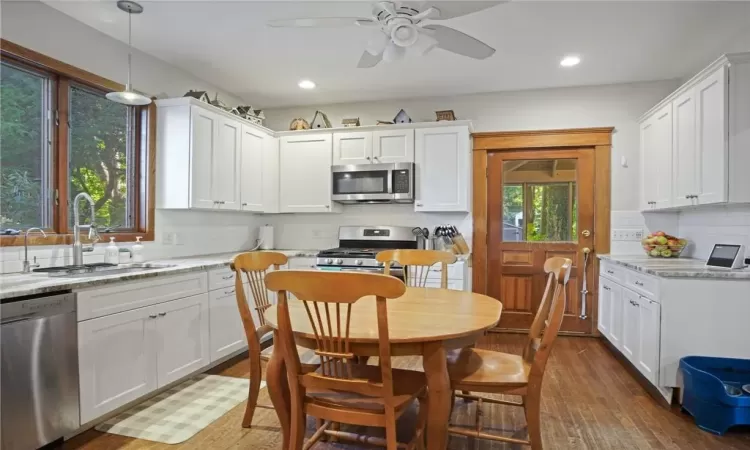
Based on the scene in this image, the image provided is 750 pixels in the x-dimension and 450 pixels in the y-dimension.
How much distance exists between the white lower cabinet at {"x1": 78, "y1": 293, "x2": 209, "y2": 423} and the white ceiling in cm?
194

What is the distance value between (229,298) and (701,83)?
12.5 ft

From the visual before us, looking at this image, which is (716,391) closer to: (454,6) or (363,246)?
(454,6)

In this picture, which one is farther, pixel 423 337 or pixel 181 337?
pixel 181 337

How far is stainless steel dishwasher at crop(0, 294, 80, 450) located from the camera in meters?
1.83

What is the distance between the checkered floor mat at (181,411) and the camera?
2.28m

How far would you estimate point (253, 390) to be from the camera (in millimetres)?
2316

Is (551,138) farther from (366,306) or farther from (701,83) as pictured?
(366,306)

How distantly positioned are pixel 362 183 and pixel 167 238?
1.91 meters

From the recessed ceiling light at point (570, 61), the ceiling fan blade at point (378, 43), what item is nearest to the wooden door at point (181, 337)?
the ceiling fan blade at point (378, 43)

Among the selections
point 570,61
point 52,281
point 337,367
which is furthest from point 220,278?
point 570,61

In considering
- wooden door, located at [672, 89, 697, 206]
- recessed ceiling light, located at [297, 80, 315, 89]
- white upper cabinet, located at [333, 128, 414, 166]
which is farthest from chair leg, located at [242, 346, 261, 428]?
wooden door, located at [672, 89, 697, 206]

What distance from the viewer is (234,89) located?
Result: 14.1 feet

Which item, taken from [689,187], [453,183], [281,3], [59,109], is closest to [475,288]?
[453,183]

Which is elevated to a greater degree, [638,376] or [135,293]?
[135,293]
